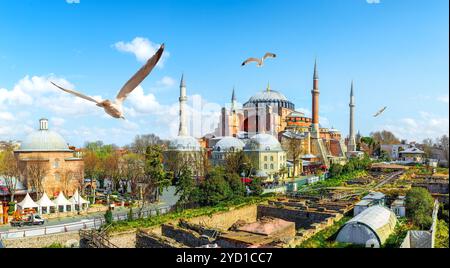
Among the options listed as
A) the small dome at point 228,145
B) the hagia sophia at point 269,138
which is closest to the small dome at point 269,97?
the hagia sophia at point 269,138

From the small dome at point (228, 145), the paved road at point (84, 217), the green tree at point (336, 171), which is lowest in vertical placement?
the paved road at point (84, 217)

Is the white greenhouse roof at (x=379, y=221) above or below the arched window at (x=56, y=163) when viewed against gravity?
below

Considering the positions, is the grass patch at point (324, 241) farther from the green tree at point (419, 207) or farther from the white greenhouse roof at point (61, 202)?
the white greenhouse roof at point (61, 202)

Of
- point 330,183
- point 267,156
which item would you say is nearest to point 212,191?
point 330,183

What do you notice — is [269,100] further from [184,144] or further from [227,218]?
[227,218]

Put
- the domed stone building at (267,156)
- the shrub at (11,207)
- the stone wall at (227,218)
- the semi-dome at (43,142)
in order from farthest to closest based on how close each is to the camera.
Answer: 1. the domed stone building at (267,156)
2. the semi-dome at (43,142)
3. the shrub at (11,207)
4. the stone wall at (227,218)

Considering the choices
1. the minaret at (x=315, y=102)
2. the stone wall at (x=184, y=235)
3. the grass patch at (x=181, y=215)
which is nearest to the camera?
the stone wall at (x=184, y=235)
